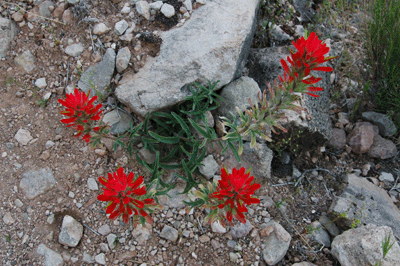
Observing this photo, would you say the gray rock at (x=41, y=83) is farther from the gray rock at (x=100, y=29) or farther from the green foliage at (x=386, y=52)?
the green foliage at (x=386, y=52)

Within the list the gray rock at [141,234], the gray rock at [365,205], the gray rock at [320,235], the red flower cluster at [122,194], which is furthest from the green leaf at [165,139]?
the gray rock at [365,205]

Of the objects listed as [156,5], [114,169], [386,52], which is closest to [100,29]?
[156,5]

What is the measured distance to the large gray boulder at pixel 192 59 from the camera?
10.2ft

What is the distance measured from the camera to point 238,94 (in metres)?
3.31

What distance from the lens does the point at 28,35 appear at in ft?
11.7

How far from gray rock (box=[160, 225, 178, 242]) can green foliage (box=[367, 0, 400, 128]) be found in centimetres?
286

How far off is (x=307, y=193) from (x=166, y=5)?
2595mm

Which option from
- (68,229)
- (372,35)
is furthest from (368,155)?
(68,229)

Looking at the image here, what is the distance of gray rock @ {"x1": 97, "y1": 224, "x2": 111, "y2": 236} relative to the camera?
288 centimetres

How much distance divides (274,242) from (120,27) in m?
2.74

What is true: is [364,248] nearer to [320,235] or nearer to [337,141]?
[320,235]

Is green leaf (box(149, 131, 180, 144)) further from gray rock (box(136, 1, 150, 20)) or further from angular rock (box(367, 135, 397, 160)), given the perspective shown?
angular rock (box(367, 135, 397, 160))

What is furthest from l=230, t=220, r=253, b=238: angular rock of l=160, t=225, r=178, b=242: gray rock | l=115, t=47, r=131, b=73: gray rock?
l=115, t=47, r=131, b=73: gray rock

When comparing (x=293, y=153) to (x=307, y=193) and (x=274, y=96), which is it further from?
(x=274, y=96)
